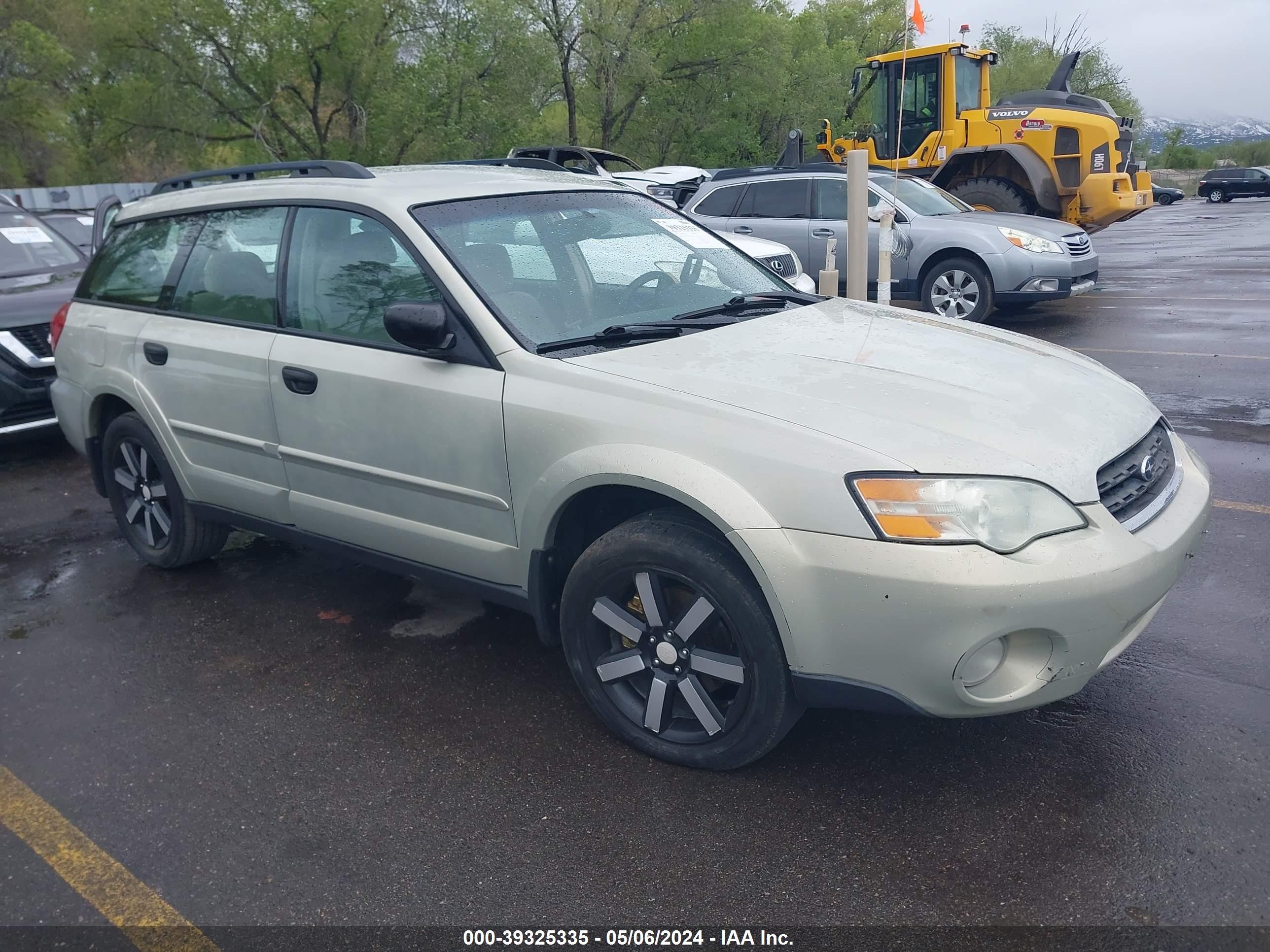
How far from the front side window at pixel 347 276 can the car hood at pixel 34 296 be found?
141 inches

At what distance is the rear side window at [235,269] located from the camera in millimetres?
4055

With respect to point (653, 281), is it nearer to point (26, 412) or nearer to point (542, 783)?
point (542, 783)

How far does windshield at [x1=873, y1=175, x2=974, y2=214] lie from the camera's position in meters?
11.1

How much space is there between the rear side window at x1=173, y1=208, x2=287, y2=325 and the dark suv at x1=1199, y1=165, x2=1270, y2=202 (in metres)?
48.2

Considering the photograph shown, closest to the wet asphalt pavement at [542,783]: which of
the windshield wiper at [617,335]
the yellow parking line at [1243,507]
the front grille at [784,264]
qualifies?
the yellow parking line at [1243,507]

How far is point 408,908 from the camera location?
2586mm

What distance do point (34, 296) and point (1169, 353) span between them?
896cm

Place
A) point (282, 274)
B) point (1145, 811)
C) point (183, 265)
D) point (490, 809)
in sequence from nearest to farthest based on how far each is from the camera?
point (1145, 811)
point (490, 809)
point (282, 274)
point (183, 265)

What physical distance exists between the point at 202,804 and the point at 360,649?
1.04 metres

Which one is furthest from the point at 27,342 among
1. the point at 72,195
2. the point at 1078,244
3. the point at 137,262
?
the point at 72,195

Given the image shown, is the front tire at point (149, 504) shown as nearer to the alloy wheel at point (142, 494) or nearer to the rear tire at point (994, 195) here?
the alloy wheel at point (142, 494)

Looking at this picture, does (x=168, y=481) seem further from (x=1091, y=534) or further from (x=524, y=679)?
(x=1091, y=534)

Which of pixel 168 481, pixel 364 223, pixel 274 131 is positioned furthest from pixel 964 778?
pixel 274 131

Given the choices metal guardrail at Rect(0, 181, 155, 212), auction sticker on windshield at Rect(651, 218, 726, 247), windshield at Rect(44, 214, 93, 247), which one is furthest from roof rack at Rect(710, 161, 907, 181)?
metal guardrail at Rect(0, 181, 155, 212)
